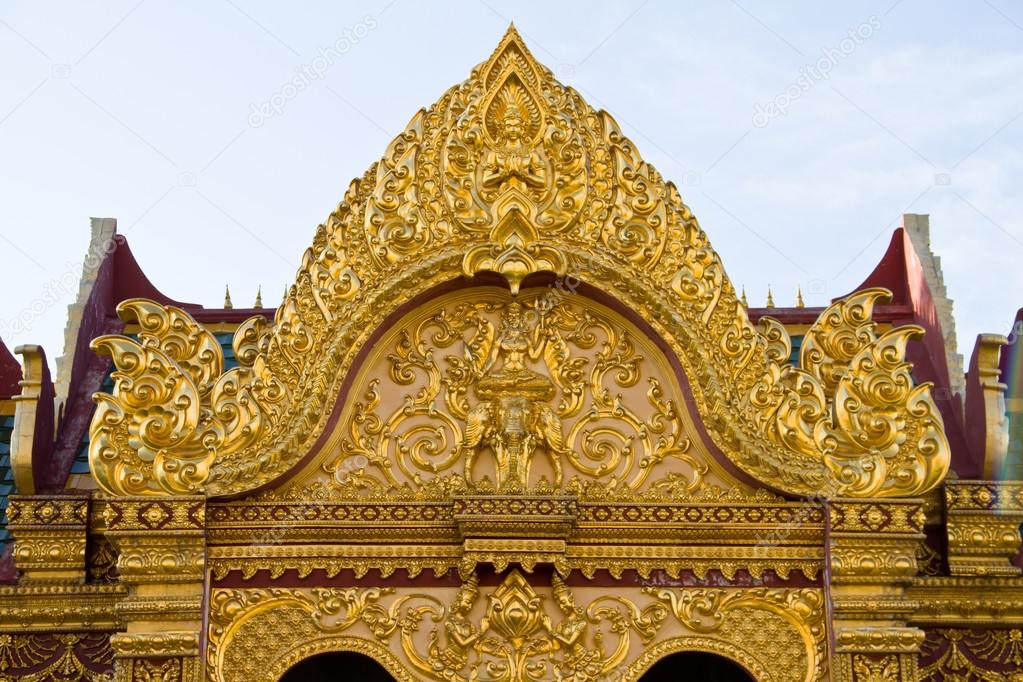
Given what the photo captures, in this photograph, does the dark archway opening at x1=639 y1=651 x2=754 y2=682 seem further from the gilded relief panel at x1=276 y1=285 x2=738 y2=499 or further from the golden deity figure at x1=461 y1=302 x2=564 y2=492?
the golden deity figure at x1=461 y1=302 x2=564 y2=492

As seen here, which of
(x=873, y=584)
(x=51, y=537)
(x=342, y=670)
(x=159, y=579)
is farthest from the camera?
(x=342, y=670)

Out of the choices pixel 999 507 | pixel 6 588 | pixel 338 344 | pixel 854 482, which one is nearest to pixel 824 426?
pixel 854 482

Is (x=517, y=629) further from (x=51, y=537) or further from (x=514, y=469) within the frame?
(x=51, y=537)

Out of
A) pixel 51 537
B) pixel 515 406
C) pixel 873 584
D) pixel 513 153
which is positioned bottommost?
pixel 873 584

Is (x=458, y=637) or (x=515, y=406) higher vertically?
(x=515, y=406)

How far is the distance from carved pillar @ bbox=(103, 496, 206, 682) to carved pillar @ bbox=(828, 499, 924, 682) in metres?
4.43

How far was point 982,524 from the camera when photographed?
473 inches

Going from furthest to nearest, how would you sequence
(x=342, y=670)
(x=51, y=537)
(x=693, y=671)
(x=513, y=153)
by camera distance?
(x=342, y=670), (x=693, y=671), (x=513, y=153), (x=51, y=537)

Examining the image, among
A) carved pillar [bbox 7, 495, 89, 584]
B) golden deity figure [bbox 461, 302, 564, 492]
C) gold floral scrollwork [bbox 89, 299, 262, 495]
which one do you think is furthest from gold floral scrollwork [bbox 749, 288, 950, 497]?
carved pillar [bbox 7, 495, 89, 584]

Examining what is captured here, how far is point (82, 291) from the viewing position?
14305mm

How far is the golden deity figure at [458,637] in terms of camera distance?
1126 centimetres

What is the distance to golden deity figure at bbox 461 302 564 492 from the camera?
38.2 ft

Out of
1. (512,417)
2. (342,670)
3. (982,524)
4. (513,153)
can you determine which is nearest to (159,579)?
(512,417)

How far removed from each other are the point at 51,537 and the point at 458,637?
123 inches
